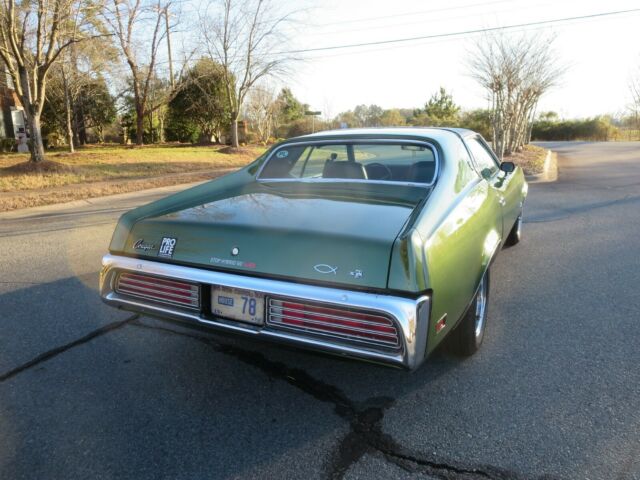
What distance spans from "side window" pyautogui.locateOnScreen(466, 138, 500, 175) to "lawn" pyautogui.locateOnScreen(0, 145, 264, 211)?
8.11m

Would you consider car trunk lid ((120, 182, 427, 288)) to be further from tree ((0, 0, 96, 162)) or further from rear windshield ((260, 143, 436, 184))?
tree ((0, 0, 96, 162))

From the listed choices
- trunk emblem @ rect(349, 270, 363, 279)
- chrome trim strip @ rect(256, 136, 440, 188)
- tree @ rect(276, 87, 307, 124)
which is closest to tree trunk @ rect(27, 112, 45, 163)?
chrome trim strip @ rect(256, 136, 440, 188)

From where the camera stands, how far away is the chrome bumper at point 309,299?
79.9 inches

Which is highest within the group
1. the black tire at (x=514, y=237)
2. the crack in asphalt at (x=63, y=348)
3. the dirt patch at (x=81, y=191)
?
the dirt patch at (x=81, y=191)

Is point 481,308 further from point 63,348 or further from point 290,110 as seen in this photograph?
point 290,110

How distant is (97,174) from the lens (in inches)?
517

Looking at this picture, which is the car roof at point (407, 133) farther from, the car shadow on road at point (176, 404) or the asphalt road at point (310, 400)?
the car shadow on road at point (176, 404)

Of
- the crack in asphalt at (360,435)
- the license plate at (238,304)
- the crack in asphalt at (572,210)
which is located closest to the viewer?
the crack in asphalt at (360,435)

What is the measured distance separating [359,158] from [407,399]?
2.85m

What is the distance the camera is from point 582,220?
23.3 feet

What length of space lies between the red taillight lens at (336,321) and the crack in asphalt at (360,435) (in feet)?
1.58

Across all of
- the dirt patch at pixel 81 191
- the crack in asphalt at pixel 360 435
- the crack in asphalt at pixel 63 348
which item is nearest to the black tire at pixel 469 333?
the crack in asphalt at pixel 360 435

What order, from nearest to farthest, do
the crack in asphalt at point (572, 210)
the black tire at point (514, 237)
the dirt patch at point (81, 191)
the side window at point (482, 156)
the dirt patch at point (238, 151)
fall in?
the side window at point (482, 156) → the black tire at point (514, 237) → the crack in asphalt at point (572, 210) → the dirt patch at point (81, 191) → the dirt patch at point (238, 151)

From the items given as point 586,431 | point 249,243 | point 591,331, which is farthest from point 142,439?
point 591,331
